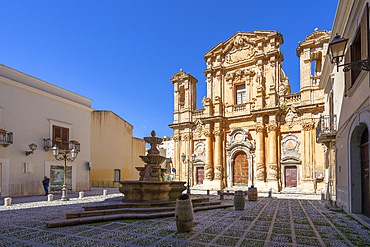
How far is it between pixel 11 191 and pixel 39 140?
11.4 feet

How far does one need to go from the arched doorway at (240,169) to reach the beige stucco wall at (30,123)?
477 inches

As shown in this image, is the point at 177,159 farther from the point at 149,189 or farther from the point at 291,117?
the point at 149,189

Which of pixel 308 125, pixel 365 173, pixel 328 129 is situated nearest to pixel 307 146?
pixel 308 125

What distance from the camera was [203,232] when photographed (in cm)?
649

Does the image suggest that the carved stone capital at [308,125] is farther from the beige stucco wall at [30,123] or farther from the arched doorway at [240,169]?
the beige stucco wall at [30,123]

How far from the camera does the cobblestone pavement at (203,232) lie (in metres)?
5.66

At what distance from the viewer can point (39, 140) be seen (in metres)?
17.8

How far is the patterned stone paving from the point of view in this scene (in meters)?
5.66

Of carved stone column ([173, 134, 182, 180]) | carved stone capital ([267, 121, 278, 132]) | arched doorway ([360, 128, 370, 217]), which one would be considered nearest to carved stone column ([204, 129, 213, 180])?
carved stone column ([173, 134, 182, 180])

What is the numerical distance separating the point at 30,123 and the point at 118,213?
11815 mm

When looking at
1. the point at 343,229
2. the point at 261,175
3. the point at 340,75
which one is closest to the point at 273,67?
the point at 261,175

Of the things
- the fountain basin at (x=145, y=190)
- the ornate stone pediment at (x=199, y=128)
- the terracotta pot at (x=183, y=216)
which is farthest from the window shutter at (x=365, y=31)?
the ornate stone pediment at (x=199, y=128)

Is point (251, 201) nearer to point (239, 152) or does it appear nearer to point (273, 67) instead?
point (239, 152)

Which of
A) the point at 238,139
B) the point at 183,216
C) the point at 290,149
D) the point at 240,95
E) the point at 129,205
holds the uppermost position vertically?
the point at 240,95
